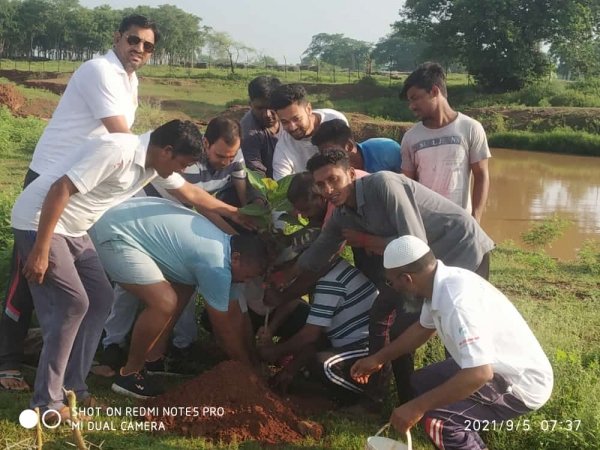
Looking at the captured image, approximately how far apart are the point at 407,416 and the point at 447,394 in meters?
0.19

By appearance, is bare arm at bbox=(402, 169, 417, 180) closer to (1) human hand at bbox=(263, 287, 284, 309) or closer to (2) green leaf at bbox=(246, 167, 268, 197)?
(2) green leaf at bbox=(246, 167, 268, 197)

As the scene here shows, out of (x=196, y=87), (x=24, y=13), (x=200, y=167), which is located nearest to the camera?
(x=200, y=167)

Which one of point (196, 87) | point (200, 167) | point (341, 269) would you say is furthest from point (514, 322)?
point (196, 87)

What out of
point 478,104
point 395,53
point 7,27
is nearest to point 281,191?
point 478,104

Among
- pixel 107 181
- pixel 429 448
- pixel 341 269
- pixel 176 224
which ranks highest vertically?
pixel 107 181

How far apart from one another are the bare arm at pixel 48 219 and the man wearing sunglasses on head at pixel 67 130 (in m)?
0.62

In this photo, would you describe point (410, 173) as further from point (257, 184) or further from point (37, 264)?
point (37, 264)

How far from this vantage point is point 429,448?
337cm

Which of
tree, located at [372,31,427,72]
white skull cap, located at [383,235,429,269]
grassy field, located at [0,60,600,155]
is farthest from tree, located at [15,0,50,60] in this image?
white skull cap, located at [383,235,429,269]

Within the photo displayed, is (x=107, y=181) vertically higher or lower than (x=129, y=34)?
lower

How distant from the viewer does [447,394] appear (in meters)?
2.65

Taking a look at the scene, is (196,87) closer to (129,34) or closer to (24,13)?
(24,13)

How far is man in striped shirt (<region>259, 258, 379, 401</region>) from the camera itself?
3738mm

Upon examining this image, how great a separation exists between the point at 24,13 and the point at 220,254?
66.5 metres
